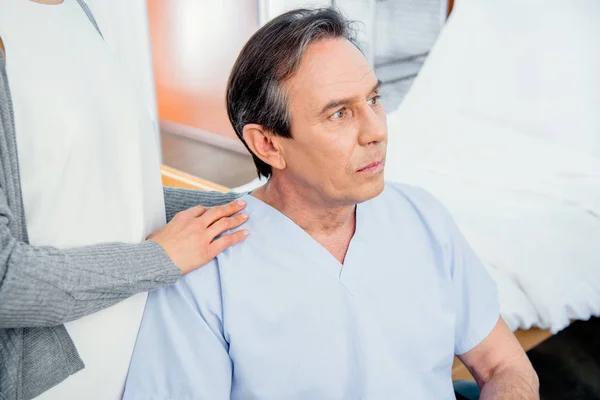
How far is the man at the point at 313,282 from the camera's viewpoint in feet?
3.93

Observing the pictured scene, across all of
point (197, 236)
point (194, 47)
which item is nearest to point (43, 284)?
point (197, 236)

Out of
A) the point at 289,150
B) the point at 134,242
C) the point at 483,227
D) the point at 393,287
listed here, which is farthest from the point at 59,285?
the point at 483,227

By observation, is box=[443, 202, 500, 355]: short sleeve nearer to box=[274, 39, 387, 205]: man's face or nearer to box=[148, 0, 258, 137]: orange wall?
box=[274, 39, 387, 205]: man's face

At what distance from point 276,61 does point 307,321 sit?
1.66ft

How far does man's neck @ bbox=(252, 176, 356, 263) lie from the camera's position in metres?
1.33

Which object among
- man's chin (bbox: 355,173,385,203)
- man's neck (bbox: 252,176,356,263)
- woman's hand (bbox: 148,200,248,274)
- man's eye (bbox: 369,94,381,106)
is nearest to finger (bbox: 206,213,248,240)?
woman's hand (bbox: 148,200,248,274)

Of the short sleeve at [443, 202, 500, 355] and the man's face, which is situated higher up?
the man's face

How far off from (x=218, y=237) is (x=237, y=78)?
326 millimetres

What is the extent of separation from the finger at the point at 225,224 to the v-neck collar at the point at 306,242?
48mm

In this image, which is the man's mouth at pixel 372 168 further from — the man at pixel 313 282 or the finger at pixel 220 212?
the finger at pixel 220 212

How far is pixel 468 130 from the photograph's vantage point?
108 inches

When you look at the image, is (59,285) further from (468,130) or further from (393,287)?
(468,130)

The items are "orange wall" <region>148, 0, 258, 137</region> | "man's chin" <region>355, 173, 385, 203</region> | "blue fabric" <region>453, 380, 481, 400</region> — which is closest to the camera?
"man's chin" <region>355, 173, 385, 203</region>

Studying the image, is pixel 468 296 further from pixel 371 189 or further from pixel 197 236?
pixel 197 236
